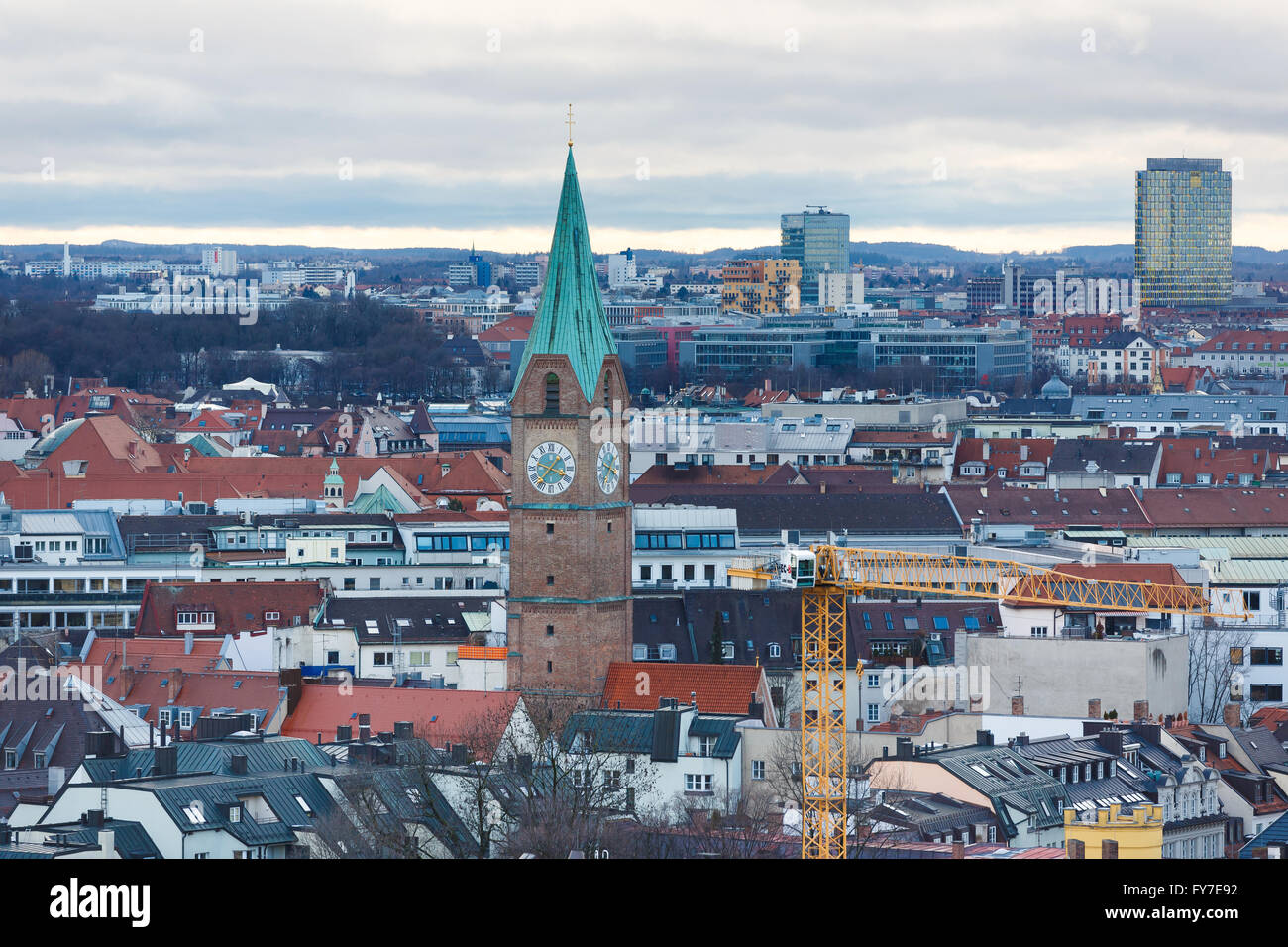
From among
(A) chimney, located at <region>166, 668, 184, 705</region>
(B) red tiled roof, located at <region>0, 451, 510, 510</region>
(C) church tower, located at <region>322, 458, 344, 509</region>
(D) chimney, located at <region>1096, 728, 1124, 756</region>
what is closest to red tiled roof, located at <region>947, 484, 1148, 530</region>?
(B) red tiled roof, located at <region>0, 451, 510, 510</region>

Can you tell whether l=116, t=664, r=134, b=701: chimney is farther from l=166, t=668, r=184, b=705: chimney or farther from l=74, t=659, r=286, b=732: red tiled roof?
l=166, t=668, r=184, b=705: chimney

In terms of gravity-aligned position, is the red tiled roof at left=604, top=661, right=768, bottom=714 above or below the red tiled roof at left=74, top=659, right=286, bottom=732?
above

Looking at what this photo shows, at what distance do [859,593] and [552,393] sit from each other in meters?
10.7

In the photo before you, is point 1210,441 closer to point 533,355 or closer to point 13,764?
point 533,355

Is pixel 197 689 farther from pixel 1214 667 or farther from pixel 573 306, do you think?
pixel 1214 667

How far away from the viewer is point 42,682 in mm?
55219

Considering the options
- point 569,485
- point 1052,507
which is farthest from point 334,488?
point 569,485

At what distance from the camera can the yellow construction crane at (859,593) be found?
46531mm

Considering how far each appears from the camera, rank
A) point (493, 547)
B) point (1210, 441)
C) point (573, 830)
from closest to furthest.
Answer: point (573, 830), point (493, 547), point (1210, 441)

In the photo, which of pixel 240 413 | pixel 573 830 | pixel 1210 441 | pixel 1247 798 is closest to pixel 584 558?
pixel 1247 798

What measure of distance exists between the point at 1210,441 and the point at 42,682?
297 ft

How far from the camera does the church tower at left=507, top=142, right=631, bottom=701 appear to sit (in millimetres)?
57656

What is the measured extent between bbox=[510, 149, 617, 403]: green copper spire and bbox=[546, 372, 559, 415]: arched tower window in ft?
1.75

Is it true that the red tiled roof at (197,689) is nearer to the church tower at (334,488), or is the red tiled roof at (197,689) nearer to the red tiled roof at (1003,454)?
the church tower at (334,488)
